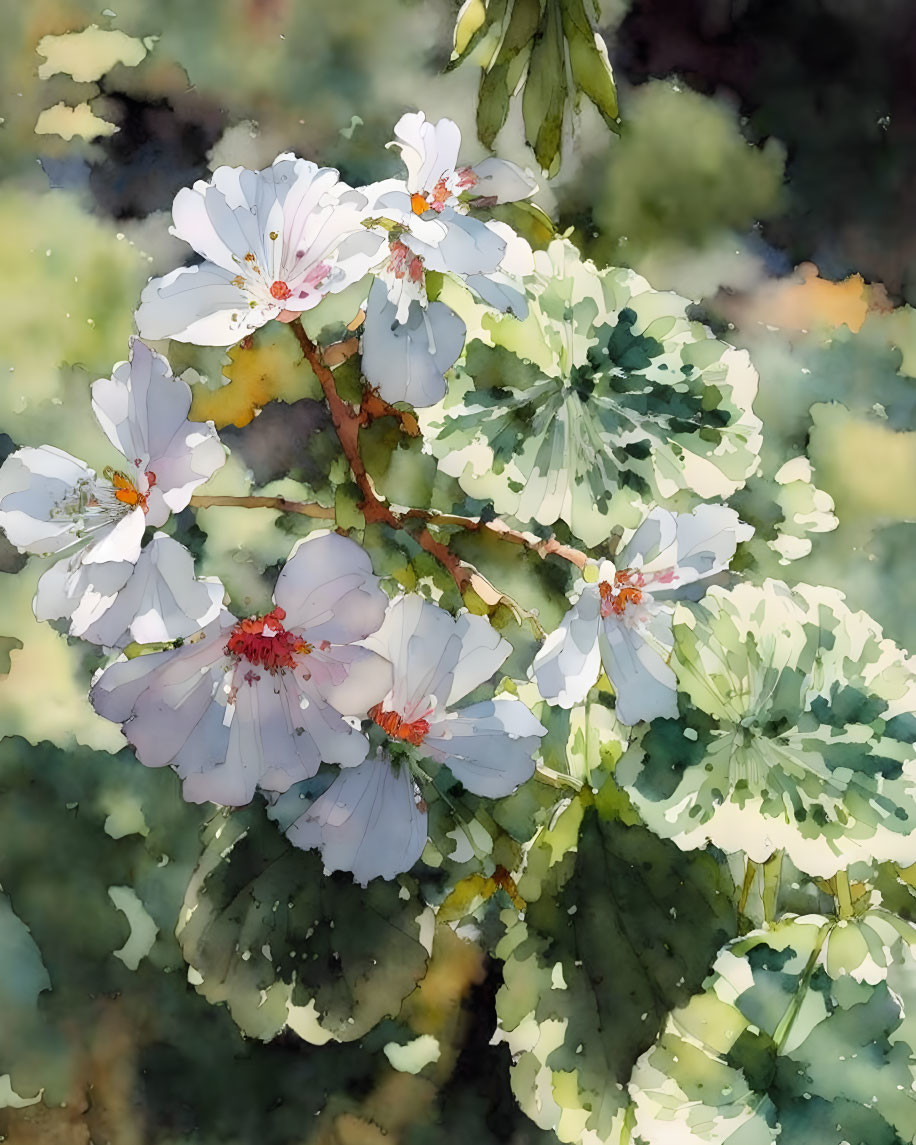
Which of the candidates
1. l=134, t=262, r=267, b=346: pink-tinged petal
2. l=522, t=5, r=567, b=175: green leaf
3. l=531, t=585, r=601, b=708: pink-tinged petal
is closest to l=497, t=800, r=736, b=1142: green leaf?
l=531, t=585, r=601, b=708: pink-tinged petal

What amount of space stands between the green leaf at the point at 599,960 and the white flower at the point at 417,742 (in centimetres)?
10

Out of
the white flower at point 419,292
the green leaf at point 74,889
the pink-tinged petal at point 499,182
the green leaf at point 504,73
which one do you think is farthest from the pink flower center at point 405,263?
the green leaf at point 74,889

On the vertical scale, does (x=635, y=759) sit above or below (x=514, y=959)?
above

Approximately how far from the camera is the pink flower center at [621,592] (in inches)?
19.7

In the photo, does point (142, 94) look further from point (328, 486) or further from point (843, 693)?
point (843, 693)

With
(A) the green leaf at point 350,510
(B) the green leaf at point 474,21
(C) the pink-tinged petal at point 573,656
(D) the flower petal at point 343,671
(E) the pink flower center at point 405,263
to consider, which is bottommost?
(C) the pink-tinged petal at point 573,656

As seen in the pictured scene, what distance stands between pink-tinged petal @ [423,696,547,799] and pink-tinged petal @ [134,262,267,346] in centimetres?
21

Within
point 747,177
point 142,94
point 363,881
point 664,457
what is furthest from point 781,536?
point 142,94

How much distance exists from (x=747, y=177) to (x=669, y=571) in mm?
328

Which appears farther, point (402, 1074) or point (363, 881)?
point (402, 1074)

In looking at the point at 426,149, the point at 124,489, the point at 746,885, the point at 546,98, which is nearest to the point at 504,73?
the point at 546,98

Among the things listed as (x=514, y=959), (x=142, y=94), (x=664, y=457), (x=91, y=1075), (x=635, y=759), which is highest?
(x=142, y=94)

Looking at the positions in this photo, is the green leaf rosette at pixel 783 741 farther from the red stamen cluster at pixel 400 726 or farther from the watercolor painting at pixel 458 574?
the red stamen cluster at pixel 400 726

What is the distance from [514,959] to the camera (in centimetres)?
55
